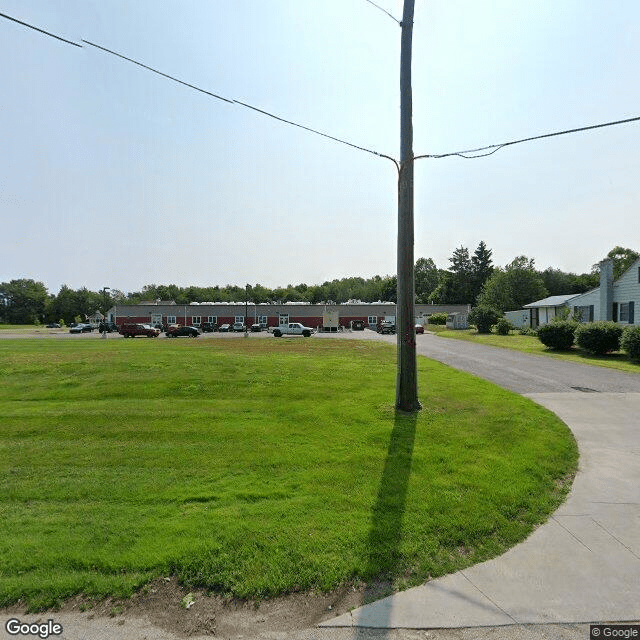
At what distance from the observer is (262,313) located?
7775 cm

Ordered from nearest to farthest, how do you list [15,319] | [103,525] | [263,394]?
[103,525], [263,394], [15,319]

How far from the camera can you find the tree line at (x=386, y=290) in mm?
65438

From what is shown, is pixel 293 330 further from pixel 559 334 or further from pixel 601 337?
pixel 601 337

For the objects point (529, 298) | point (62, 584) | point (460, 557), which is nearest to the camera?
point (62, 584)

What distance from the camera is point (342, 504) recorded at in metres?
4.33

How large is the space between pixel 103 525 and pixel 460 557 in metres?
3.32

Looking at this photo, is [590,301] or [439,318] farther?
[439,318]

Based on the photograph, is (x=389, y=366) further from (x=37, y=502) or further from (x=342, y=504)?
(x=37, y=502)

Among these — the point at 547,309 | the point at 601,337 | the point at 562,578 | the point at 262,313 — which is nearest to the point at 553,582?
the point at 562,578

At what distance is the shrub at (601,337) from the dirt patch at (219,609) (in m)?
23.9

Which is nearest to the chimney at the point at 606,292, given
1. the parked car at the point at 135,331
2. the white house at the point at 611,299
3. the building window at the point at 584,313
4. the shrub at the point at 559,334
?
the white house at the point at 611,299

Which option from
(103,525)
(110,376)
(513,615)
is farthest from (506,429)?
(110,376)

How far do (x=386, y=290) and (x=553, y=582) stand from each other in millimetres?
124607

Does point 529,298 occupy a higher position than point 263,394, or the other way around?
point 529,298
